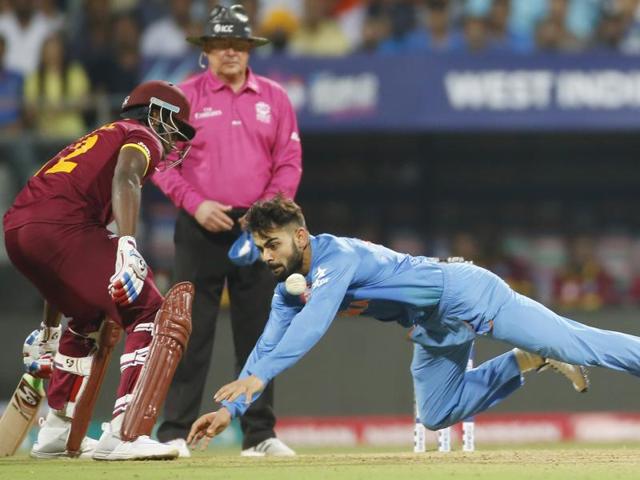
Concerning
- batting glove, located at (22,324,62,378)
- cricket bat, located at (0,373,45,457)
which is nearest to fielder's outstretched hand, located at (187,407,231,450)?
batting glove, located at (22,324,62,378)

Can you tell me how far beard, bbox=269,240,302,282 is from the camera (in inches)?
242

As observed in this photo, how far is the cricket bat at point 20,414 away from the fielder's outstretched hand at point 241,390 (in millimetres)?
1890

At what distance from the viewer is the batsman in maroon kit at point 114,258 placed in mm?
6234

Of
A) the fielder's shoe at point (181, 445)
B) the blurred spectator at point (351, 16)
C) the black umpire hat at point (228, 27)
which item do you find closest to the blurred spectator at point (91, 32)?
the blurred spectator at point (351, 16)

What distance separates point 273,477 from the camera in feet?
18.2

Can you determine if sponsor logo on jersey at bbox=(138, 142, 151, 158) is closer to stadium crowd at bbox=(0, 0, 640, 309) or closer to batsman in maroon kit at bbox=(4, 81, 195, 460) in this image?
batsman in maroon kit at bbox=(4, 81, 195, 460)

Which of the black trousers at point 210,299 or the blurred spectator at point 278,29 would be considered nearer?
the black trousers at point 210,299

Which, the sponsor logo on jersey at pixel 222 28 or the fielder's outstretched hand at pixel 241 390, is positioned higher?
the sponsor logo on jersey at pixel 222 28

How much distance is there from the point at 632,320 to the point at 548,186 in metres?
2.45

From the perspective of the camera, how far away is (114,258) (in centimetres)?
645

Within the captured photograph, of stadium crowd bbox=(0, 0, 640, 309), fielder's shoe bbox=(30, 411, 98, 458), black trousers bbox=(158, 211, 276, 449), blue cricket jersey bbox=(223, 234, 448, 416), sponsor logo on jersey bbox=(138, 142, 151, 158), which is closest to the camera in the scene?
blue cricket jersey bbox=(223, 234, 448, 416)

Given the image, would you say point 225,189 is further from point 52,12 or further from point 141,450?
point 52,12

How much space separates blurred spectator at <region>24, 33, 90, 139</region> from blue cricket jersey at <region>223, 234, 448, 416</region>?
17.7 feet

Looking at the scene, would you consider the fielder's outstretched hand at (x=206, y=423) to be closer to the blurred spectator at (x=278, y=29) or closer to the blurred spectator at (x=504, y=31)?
the blurred spectator at (x=278, y=29)
